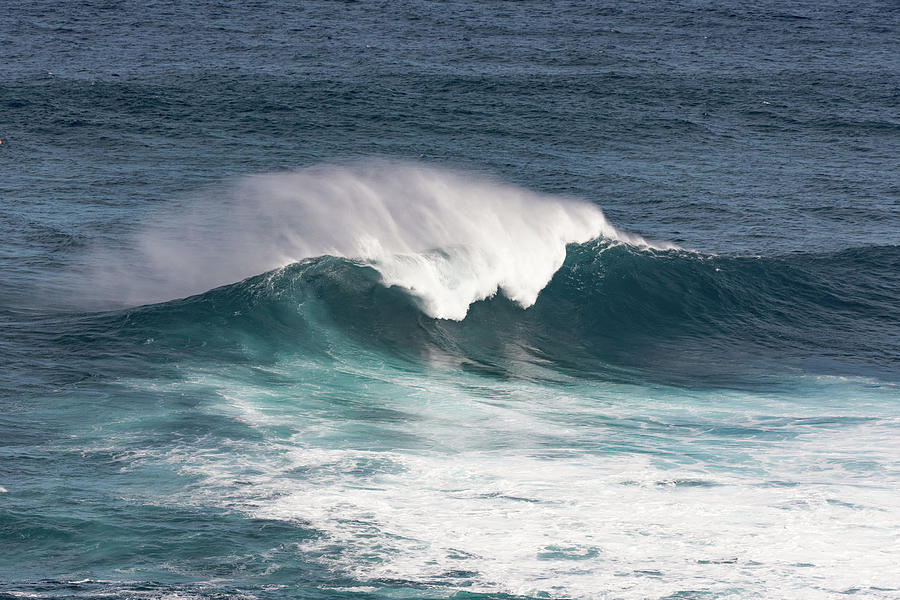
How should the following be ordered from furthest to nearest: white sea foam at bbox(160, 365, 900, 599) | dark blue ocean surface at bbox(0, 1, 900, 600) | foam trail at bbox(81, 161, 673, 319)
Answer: foam trail at bbox(81, 161, 673, 319) < dark blue ocean surface at bbox(0, 1, 900, 600) < white sea foam at bbox(160, 365, 900, 599)

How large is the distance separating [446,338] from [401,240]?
3.64 metres

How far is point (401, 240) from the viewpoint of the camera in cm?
2484

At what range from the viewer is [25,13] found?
69.0 m

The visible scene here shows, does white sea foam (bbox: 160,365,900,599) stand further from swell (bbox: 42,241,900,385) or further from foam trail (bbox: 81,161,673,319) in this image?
foam trail (bbox: 81,161,673,319)

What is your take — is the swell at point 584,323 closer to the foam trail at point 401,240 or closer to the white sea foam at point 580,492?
the foam trail at point 401,240

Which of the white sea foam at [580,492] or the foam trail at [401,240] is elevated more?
the foam trail at [401,240]

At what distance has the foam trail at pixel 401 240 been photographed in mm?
23953

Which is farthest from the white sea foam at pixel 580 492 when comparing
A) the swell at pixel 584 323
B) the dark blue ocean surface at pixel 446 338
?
the swell at pixel 584 323

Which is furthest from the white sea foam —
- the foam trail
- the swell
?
the foam trail

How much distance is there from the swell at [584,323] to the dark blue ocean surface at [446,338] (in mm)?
96

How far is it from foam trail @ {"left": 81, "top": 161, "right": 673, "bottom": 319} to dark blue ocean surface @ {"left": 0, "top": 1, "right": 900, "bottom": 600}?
116 mm

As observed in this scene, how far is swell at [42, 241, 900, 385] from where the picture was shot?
20.7 m

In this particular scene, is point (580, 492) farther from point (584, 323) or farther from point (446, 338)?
point (584, 323)

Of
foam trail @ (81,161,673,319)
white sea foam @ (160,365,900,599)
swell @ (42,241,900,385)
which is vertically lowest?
white sea foam @ (160,365,900,599)
